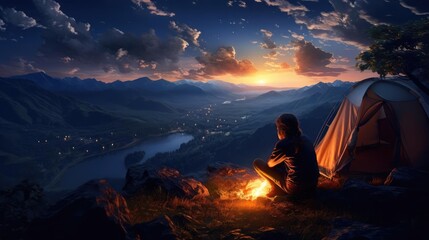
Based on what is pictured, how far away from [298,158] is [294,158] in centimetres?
12

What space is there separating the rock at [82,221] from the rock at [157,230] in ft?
1.26

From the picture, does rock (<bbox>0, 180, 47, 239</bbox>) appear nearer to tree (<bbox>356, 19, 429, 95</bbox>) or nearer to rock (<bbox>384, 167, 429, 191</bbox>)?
rock (<bbox>384, 167, 429, 191</bbox>)

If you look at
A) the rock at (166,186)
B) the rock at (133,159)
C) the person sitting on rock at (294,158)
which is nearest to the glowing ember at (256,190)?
the person sitting on rock at (294,158)

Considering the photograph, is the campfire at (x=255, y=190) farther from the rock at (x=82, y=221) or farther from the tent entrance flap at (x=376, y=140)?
the tent entrance flap at (x=376, y=140)

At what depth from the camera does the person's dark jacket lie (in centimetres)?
856

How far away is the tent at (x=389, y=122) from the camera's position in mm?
13508

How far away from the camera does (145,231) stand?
24.0ft

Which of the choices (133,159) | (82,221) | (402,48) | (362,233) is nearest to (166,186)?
(82,221)

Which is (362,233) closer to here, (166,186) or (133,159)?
(166,186)

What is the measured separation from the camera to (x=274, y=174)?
31.9 feet

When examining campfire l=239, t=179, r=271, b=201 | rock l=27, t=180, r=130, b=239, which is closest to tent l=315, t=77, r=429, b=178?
campfire l=239, t=179, r=271, b=201

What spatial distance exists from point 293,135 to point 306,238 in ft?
9.66

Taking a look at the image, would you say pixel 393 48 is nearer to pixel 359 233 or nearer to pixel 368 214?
pixel 368 214

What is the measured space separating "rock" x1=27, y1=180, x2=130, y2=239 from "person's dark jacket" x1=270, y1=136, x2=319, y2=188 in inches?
194
